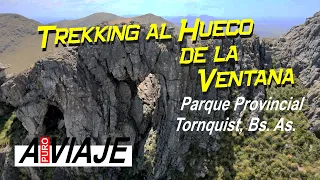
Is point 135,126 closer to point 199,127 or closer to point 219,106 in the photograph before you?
point 199,127

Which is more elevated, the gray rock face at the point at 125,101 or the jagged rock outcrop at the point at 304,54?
the jagged rock outcrop at the point at 304,54

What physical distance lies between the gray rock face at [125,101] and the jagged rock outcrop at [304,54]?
62.0ft

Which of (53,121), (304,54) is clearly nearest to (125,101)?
(53,121)

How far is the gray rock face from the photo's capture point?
48219mm

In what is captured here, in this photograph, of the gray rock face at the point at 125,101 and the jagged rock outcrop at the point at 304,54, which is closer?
the gray rock face at the point at 125,101

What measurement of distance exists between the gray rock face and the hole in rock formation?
975 mm

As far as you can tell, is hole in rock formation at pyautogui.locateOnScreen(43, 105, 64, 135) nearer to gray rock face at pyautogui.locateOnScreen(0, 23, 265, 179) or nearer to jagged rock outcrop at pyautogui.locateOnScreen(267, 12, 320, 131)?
gray rock face at pyautogui.locateOnScreen(0, 23, 265, 179)

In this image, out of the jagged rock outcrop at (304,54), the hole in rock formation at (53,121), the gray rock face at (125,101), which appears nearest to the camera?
the gray rock face at (125,101)

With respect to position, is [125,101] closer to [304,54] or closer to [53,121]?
[53,121]

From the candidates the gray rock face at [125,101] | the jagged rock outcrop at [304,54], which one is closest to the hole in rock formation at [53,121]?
the gray rock face at [125,101]

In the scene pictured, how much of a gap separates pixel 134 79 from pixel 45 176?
20376mm

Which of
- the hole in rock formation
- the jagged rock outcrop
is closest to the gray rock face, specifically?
the hole in rock formation

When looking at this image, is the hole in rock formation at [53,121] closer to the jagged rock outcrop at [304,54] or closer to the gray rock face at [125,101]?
the gray rock face at [125,101]

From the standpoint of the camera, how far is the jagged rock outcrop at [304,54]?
56.2 metres
